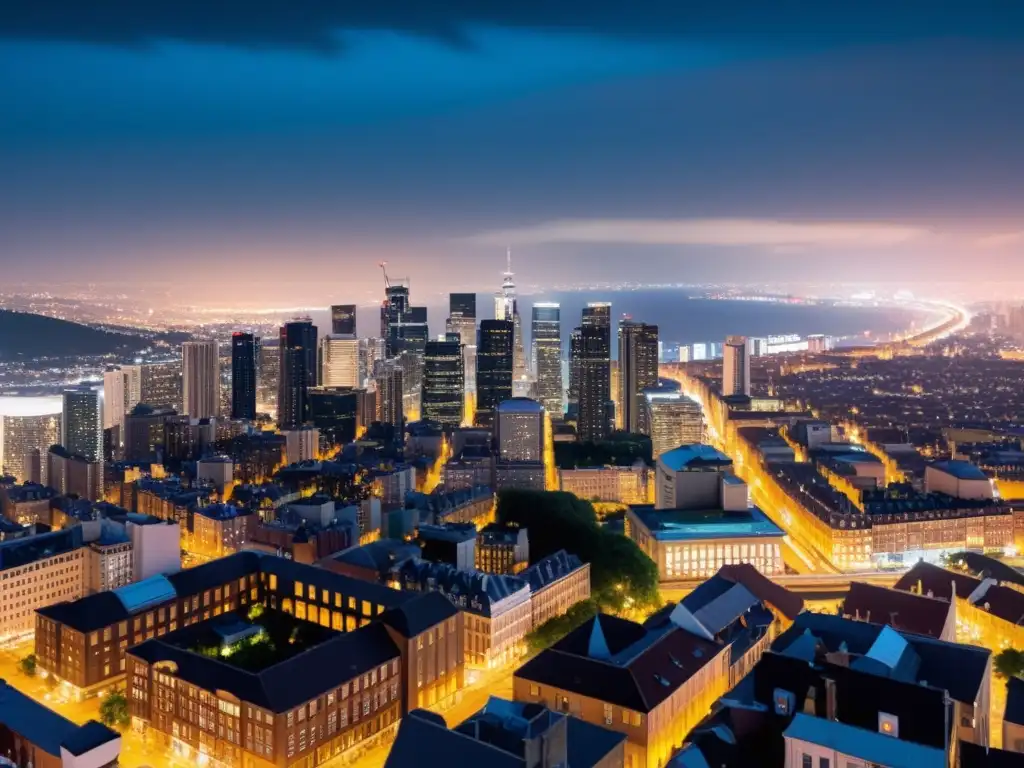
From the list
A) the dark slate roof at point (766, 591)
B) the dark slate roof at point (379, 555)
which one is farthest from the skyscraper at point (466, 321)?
the dark slate roof at point (766, 591)

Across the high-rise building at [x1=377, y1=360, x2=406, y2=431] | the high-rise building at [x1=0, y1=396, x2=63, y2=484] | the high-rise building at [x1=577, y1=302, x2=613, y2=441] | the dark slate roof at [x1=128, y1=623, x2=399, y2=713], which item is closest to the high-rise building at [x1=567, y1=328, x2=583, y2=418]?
the high-rise building at [x1=577, y1=302, x2=613, y2=441]

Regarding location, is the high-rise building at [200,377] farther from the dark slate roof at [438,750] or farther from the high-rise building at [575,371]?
the dark slate roof at [438,750]

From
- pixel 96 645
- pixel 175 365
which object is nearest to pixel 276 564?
pixel 96 645

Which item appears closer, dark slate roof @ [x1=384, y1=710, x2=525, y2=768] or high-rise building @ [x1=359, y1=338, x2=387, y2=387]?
dark slate roof @ [x1=384, y1=710, x2=525, y2=768]

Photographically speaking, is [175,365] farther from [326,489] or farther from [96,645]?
[96,645]

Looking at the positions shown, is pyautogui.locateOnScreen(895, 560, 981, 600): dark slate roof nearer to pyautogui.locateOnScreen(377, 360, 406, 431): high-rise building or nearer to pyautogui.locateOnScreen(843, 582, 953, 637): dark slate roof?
pyautogui.locateOnScreen(843, 582, 953, 637): dark slate roof

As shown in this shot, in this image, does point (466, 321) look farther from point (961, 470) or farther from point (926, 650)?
point (926, 650)
